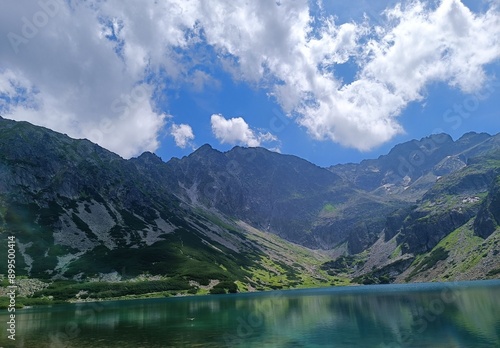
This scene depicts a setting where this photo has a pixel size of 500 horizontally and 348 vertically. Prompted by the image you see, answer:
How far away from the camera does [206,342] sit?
137ft

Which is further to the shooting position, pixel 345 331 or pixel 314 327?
pixel 314 327

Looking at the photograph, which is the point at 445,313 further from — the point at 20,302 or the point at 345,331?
the point at 20,302

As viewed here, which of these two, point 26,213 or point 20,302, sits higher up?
point 26,213

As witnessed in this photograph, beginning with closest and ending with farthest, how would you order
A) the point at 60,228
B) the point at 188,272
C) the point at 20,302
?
the point at 20,302, the point at 188,272, the point at 60,228

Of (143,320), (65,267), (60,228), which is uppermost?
(60,228)

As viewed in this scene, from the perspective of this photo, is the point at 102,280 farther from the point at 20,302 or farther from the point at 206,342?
the point at 206,342

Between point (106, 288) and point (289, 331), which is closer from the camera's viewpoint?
point (289, 331)

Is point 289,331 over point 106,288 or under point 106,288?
under

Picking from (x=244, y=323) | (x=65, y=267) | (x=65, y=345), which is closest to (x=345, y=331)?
(x=244, y=323)

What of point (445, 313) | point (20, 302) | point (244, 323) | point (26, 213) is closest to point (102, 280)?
point (20, 302)

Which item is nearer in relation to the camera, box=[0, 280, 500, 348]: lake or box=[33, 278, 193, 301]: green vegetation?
box=[0, 280, 500, 348]: lake

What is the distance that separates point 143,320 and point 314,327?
111 ft

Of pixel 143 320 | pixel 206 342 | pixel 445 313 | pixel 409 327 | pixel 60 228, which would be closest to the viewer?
pixel 206 342

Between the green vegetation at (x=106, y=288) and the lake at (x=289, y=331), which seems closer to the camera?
the lake at (x=289, y=331)
